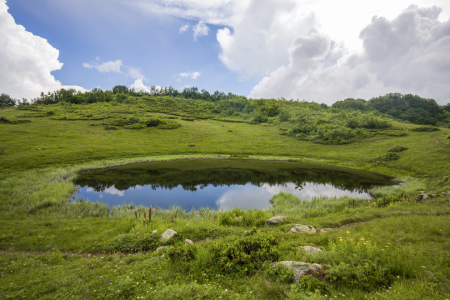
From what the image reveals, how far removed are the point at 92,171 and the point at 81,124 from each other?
5677cm

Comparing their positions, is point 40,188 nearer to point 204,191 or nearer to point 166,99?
point 204,191

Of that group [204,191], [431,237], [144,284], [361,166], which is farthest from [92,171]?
[361,166]

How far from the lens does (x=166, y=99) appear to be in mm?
149125

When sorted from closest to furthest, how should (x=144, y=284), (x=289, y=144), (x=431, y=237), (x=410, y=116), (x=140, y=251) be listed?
1. (x=144, y=284)
2. (x=431, y=237)
3. (x=140, y=251)
4. (x=289, y=144)
5. (x=410, y=116)

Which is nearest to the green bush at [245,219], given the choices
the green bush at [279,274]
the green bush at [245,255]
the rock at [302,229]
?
the rock at [302,229]

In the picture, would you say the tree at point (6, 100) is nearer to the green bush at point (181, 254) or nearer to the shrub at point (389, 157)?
the green bush at point (181, 254)

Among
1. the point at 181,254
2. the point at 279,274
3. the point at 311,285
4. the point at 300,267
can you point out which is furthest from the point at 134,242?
the point at 311,285

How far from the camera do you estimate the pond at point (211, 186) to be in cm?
2138

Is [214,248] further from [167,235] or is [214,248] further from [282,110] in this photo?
[282,110]

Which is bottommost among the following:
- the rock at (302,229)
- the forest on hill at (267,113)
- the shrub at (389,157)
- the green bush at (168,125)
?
the rock at (302,229)

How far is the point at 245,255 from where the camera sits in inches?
280

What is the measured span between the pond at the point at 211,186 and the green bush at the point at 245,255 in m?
11.8

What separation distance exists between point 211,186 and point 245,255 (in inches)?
814

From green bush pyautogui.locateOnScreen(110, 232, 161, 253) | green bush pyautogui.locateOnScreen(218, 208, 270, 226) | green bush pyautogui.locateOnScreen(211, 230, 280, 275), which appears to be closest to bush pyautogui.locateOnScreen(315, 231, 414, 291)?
green bush pyautogui.locateOnScreen(211, 230, 280, 275)
